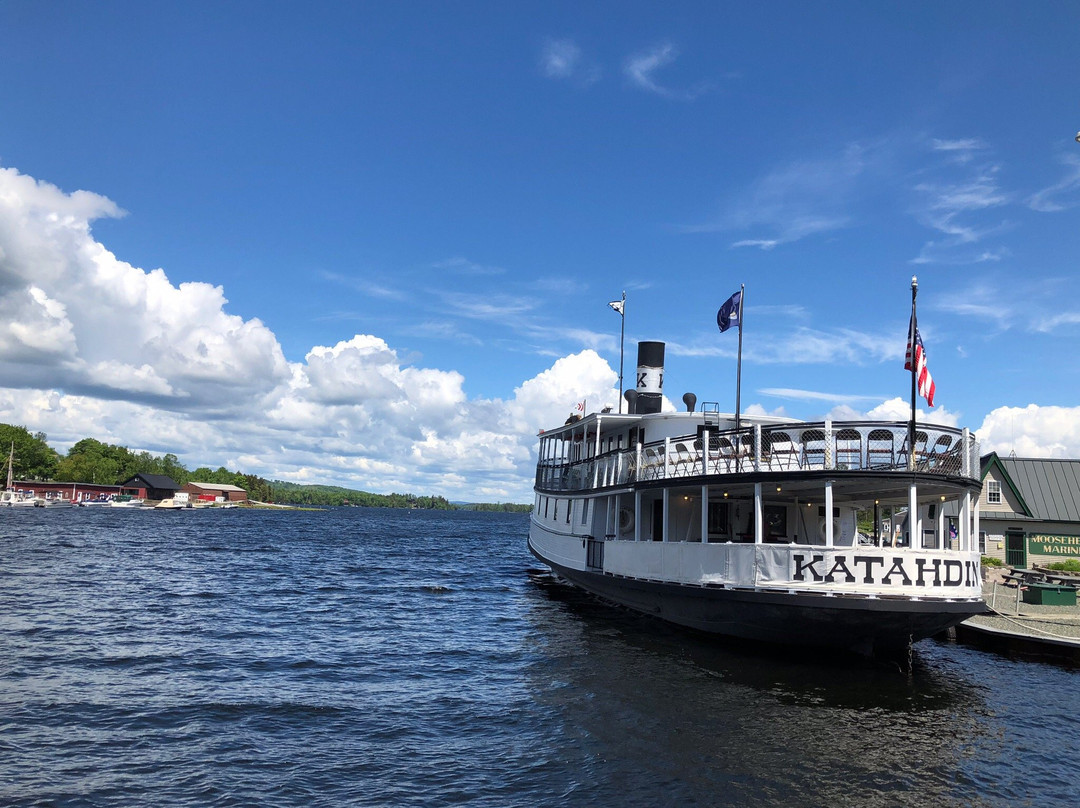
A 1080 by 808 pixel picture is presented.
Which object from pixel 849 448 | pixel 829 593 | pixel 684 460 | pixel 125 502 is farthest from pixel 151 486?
pixel 829 593

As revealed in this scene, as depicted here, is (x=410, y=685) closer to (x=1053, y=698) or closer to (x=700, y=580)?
(x=700, y=580)

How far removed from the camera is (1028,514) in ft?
124

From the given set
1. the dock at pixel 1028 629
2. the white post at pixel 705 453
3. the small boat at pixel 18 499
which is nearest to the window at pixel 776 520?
the white post at pixel 705 453

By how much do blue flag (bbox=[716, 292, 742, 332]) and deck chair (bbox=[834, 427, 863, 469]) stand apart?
8239 millimetres

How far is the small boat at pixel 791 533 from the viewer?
16266 millimetres

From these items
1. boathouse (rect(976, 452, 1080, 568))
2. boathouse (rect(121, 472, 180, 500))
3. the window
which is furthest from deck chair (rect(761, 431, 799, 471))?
boathouse (rect(121, 472, 180, 500))

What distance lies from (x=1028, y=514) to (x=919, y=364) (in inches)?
1046

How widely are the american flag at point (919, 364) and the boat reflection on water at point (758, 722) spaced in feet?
21.4

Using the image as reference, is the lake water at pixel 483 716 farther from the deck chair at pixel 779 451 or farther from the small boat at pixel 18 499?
the small boat at pixel 18 499

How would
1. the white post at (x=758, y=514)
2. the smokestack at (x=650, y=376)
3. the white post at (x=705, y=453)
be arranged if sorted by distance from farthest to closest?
the smokestack at (x=650, y=376)
the white post at (x=705, y=453)
the white post at (x=758, y=514)

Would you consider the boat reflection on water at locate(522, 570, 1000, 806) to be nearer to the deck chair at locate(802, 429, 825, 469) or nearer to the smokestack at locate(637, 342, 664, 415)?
the deck chair at locate(802, 429, 825, 469)

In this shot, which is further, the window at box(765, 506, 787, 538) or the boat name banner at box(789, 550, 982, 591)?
the window at box(765, 506, 787, 538)

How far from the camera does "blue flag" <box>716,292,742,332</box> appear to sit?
24.7 meters

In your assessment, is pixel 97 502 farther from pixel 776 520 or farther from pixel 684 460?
pixel 776 520
